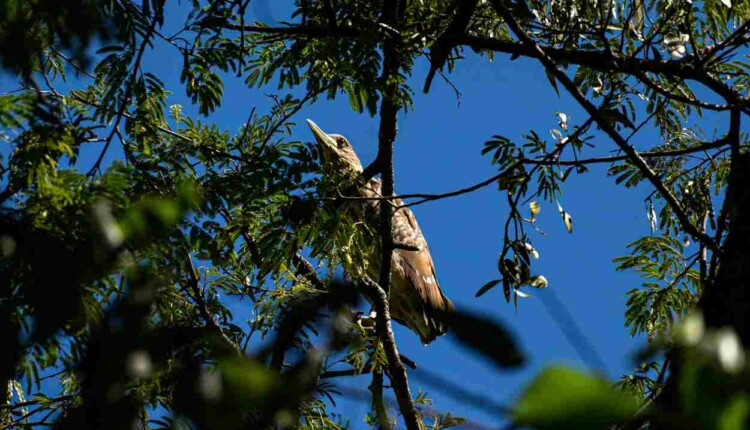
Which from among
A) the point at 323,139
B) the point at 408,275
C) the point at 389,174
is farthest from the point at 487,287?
the point at 323,139

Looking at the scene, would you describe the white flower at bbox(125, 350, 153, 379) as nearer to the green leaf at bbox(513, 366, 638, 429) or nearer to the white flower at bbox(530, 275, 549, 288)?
the green leaf at bbox(513, 366, 638, 429)

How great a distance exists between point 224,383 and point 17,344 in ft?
1.60

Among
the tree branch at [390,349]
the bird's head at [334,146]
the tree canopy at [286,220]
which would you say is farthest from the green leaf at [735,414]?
the bird's head at [334,146]

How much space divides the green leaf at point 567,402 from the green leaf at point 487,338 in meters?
0.15

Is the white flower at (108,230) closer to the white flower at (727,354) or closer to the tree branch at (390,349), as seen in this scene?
the white flower at (727,354)

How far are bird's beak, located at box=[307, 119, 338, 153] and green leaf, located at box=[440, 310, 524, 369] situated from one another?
6166 millimetres

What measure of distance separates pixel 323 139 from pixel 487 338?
6.26 m

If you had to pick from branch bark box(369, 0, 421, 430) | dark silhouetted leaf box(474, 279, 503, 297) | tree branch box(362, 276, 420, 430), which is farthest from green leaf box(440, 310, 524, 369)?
tree branch box(362, 276, 420, 430)

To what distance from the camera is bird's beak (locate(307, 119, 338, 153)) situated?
6805 mm

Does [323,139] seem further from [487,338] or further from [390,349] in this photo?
[487,338]

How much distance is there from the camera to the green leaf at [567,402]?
440 mm

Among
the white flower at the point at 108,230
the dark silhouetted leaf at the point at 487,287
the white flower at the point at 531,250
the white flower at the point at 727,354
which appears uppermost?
the white flower at the point at 531,250

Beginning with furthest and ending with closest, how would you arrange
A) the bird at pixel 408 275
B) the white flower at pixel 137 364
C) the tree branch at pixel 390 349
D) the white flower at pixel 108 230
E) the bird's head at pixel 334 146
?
the bird's head at pixel 334 146
the bird at pixel 408 275
the tree branch at pixel 390 349
the white flower at pixel 108 230
the white flower at pixel 137 364

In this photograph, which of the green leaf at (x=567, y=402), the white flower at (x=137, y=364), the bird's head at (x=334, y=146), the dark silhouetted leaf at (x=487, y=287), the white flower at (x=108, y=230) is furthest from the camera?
the bird's head at (x=334, y=146)
